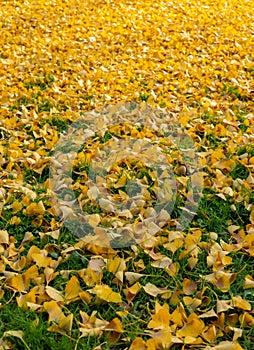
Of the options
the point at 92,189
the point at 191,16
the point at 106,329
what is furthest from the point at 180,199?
the point at 191,16

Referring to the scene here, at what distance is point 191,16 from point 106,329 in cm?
507

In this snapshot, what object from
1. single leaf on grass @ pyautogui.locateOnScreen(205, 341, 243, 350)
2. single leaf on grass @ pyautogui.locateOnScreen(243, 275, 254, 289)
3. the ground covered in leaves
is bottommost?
the ground covered in leaves

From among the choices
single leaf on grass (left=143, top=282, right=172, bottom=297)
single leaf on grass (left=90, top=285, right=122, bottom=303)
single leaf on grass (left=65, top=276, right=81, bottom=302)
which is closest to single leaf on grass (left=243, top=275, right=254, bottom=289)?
single leaf on grass (left=143, top=282, right=172, bottom=297)

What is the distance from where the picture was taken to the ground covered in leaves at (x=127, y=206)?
1883 mm

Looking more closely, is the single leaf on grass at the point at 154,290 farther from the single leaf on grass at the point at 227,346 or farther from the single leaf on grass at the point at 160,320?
the single leaf on grass at the point at 227,346

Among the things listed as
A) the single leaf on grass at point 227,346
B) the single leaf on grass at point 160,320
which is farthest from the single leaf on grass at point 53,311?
the single leaf on grass at point 227,346

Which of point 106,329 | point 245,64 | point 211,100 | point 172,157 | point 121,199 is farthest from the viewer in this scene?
point 245,64

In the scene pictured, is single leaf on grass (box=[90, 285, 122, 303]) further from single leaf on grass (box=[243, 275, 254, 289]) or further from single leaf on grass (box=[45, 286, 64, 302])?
single leaf on grass (box=[243, 275, 254, 289])

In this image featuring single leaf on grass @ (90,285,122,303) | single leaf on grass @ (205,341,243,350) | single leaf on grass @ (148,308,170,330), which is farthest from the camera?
single leaf on grass @ (90,285,122,303)

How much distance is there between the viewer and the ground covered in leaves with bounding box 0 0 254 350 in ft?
6.18

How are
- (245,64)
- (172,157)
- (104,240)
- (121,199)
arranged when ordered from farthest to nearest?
1. (245,64)
2. (172,157)
3. (121,199)
4. (104,240)

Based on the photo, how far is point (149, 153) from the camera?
3.01 m

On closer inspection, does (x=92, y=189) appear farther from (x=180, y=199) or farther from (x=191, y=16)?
(x=191, y=16)

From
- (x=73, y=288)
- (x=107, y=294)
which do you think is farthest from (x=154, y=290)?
(x=73, y=288)
